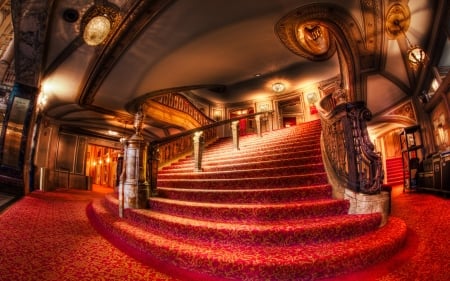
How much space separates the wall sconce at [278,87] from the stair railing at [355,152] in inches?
335

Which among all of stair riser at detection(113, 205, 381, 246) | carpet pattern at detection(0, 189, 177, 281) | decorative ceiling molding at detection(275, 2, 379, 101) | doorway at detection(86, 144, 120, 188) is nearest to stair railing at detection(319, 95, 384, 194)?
stair riser at detection(113, 205, 381, 246)

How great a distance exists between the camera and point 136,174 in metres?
3.15

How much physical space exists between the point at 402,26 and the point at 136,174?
6844 millimetres

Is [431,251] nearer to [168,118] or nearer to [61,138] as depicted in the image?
[168,118]

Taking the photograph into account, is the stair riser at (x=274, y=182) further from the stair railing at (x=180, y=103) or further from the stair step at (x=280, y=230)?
the stair railing at (x=180, y=103)

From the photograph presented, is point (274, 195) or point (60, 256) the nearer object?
point (60, 256)

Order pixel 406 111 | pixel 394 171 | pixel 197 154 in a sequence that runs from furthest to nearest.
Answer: pixel 394 171 → pixel 406 111 → pixel 197 154

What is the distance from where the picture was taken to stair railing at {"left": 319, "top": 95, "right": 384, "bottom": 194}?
7.47 ft

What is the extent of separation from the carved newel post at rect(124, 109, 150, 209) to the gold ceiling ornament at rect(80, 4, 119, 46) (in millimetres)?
2532

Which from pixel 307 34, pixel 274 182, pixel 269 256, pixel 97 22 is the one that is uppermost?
pixel 307 34

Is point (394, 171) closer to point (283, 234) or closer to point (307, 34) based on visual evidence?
point (307, 34)

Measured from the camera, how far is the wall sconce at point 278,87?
10836 mm

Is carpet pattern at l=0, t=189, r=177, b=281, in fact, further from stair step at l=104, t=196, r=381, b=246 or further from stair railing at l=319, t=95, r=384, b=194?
stair railing at l=319, t=95, r=384, b=194

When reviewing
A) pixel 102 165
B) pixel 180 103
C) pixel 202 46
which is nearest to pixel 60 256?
pixel 202 46
